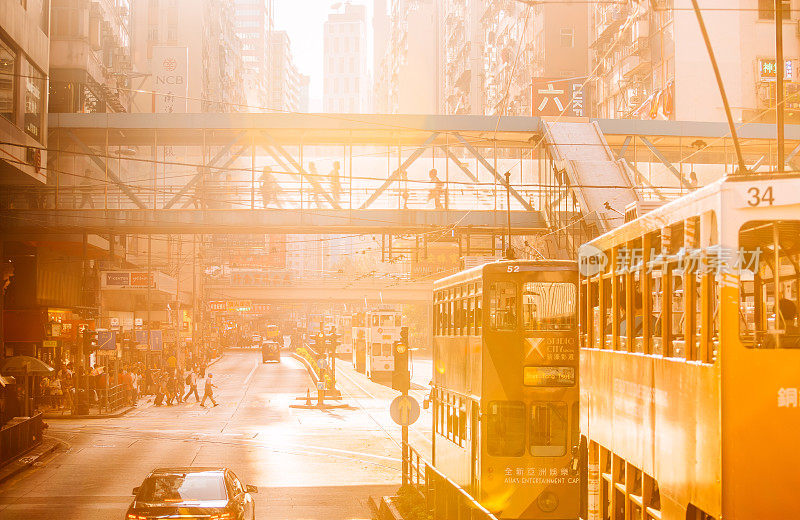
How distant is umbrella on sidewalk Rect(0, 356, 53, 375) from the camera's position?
34.8 m

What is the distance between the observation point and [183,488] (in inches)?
598

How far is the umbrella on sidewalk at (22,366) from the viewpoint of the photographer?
34.8 metres

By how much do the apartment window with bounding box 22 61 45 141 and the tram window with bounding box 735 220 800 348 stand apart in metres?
30.9

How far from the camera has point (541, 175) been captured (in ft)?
128

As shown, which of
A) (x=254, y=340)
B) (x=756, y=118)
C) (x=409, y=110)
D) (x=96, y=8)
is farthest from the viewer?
(x=254, y=340)

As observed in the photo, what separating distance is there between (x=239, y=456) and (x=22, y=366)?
8.67 meters

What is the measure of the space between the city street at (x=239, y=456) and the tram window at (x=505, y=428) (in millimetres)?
6379

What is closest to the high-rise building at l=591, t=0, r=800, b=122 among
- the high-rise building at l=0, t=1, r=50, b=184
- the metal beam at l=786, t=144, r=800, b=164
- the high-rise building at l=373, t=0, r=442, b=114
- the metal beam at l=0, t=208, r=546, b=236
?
the metal beam at l=786, t=144, r=800, b=164

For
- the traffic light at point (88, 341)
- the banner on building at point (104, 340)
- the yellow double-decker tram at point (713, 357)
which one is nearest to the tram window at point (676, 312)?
the yellow double-decker tram at point (713, 357)

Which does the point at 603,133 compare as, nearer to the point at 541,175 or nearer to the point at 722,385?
the point at 541,175

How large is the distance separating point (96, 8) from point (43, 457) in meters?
30.7

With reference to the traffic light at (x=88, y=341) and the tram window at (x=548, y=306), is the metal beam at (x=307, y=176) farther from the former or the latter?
the tram window at (x=548, y=306)

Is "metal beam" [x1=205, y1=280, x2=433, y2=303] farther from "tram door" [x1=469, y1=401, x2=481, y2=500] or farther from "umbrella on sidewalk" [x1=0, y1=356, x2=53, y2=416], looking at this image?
"tram door" [x1=469, y1=401, x2=481, y2=500]

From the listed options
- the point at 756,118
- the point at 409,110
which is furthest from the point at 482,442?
the point at 409,110
